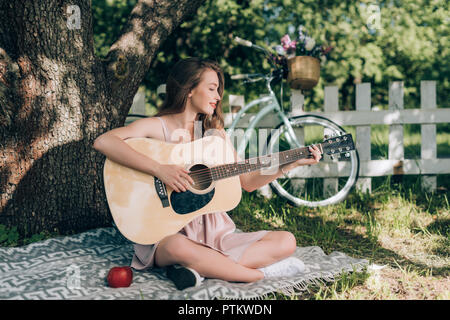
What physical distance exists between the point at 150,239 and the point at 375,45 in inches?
247

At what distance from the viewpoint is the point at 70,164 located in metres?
3.18

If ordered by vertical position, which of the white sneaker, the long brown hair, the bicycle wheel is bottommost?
the white sneaker

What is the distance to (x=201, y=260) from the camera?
7.70 feet

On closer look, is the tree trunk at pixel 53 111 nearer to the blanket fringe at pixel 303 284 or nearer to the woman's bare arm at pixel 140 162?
the woman's bare arm at pixel 140 162

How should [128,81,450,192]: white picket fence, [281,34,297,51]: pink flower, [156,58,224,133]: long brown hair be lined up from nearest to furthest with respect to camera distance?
[156,58,224,133]: long brown hair, [281,34,297,51]: pink flower, [128,81,450,192]: white picket fence

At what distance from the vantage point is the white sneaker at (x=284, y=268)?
2.54 meters

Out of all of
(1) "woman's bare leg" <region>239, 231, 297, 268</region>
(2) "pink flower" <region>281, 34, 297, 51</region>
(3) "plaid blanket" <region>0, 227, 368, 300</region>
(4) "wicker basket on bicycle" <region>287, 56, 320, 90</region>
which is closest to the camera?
(3) "plaid blanket" <region>0, 227, 368, 300</region>

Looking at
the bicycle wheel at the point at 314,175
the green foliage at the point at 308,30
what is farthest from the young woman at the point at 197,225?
the green foliage at the point at 308,30

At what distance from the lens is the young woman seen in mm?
2371

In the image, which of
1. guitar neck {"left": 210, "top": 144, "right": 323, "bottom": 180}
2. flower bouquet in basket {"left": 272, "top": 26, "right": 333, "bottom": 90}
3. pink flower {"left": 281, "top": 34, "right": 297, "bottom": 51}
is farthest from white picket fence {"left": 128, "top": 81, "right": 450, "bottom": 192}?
guitar neck {"left": 210, "top": 144, "right": 323, "bottom": 180}

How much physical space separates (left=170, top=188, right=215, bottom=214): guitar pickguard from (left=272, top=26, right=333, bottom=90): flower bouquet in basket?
201 centimetres

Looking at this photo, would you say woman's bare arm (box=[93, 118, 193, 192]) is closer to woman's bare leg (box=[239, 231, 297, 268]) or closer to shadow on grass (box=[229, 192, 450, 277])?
woman's bare leg (box=[239, 231, 297, 268])

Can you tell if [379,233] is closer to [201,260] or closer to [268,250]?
[268,250]
